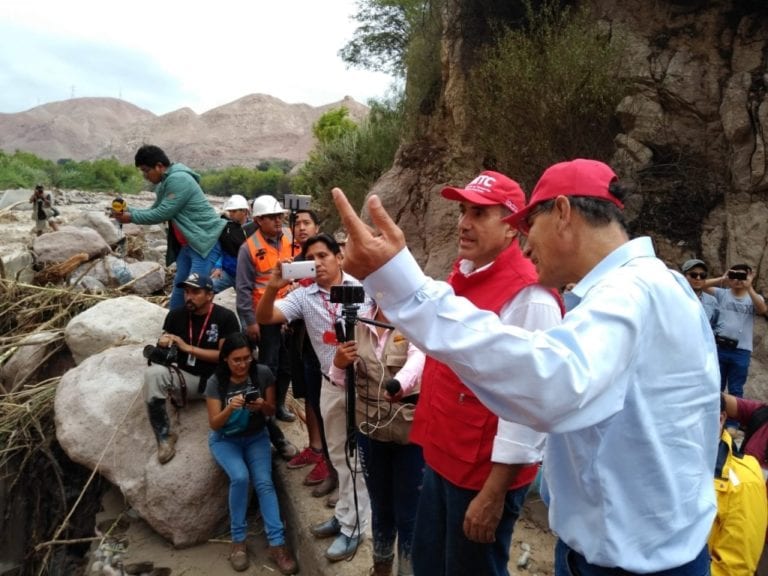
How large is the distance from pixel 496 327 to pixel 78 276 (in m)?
8.77

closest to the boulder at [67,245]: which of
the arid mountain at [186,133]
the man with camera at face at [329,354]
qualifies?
the man with camera at face at [329,354]

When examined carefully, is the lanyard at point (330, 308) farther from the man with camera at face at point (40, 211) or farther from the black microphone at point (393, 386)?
the man with camera at face at point (40, 211)

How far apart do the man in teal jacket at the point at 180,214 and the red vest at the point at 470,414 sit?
11.9ft

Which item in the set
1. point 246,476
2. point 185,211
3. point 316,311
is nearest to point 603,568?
point 316,311

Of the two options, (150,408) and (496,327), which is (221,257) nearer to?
(150,408)

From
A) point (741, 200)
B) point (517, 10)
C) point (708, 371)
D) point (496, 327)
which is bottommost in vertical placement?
point (741, 200)

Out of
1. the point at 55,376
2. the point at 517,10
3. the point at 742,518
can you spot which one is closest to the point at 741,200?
the point at 517,10

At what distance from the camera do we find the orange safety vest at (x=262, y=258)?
432 cm

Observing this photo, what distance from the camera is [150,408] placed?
13.7 ft

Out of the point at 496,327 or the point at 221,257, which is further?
the point at 221,257

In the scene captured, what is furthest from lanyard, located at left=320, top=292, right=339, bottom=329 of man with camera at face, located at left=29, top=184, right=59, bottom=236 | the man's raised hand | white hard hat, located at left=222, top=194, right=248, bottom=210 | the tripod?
man with camera at face, located at left=29, top=184, right=59, bottom=236

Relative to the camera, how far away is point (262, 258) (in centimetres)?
432

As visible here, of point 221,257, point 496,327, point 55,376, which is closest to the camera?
point 496,327

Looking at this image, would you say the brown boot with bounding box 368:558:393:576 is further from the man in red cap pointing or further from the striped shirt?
the striped shirt
